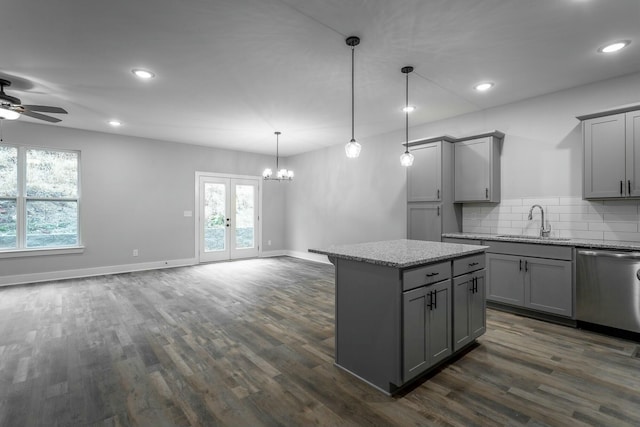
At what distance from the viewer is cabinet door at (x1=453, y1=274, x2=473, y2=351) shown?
102 inches

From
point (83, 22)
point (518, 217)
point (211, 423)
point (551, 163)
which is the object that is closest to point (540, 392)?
point (211, 423)

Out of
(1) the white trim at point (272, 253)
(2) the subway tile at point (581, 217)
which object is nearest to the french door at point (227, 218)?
(1) the white trim at point (272, 253)

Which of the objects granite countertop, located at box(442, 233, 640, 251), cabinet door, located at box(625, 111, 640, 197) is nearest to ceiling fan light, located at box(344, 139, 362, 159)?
granite countertop, located at box(442, 233, 640, 251)

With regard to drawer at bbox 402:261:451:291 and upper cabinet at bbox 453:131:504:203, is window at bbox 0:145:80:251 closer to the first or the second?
drawer at bbox 402:261:451:291

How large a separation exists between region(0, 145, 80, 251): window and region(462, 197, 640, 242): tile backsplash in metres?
7.06

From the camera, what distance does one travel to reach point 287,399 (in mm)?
2115

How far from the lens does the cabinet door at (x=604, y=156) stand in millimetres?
3281

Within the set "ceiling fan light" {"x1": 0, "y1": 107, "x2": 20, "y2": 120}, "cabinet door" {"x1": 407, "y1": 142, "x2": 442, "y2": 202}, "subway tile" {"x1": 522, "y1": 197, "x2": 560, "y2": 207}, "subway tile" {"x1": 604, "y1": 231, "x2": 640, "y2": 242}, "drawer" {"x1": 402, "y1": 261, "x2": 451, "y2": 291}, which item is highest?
"ceiling fan light" {"x1": 0, "y1": 107, "x2": 20, "y2": 120}

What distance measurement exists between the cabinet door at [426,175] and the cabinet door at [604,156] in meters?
1.65

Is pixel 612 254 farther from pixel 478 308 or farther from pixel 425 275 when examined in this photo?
pixel 425 275

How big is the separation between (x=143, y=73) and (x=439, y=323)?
3.93 m

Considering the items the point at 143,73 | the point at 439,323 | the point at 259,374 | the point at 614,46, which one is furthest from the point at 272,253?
the point at 614,46

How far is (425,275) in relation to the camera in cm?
228

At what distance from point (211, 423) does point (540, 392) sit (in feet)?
7.32
